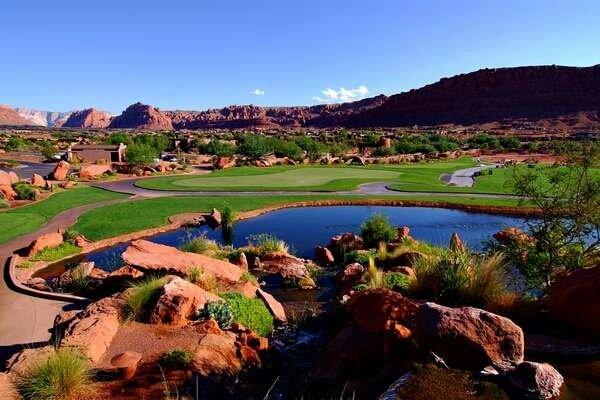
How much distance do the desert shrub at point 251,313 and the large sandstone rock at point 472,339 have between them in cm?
536

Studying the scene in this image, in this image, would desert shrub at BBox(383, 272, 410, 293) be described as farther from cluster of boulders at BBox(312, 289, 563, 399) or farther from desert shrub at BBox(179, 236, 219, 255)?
desert shrub at BBox(179, 236, 219, 255)

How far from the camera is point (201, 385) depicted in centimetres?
789

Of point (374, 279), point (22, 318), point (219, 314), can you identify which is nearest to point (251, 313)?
point (219, 314)

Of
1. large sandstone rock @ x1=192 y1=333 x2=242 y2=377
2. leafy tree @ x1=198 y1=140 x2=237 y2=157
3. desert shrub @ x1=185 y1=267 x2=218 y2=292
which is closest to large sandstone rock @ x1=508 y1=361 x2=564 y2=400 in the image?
large sandstone rock @ x1=192 y1=333 x2=242 y2=377

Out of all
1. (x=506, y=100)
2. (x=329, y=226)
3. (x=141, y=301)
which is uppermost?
(x=506, y=100)

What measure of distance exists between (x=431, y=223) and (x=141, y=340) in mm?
21378

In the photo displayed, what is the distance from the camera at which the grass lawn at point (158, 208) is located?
963 inches

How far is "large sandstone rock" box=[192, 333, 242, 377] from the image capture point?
324 inches

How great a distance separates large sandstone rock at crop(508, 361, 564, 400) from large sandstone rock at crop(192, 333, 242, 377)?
500 cm

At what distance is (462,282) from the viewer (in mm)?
9406

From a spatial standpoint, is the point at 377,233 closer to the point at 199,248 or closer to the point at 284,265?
the point at 284,265

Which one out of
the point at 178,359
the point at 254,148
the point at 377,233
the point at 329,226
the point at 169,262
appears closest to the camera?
the point at 178,359

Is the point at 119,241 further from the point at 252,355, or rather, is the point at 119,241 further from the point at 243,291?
the point at 252,355

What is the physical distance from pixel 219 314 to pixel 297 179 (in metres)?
34.7
